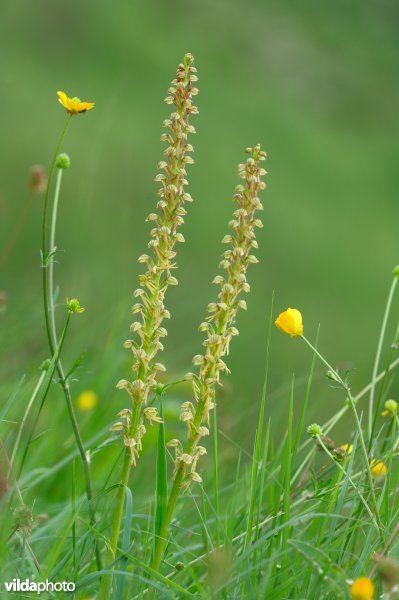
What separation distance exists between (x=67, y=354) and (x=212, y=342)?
6.33 feet

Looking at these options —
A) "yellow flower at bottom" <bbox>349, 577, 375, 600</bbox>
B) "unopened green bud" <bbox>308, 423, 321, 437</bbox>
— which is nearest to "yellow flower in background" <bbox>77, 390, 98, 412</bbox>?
"unopened green bud" <bbox>308, 423, 321, 437</bbox>

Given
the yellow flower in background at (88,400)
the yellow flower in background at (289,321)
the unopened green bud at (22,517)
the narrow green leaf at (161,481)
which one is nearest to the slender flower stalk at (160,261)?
the narrow green leaf at (161,481)

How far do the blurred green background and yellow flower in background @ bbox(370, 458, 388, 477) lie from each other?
6.37 ft

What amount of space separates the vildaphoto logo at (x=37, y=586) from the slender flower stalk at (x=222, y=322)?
127 mm

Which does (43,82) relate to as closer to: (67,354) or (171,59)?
(171,59)

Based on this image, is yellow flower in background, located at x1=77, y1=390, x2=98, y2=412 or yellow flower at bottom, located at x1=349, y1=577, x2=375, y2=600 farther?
yellow flower in background, located at x1=77, y1=390, x2=98, y2=412

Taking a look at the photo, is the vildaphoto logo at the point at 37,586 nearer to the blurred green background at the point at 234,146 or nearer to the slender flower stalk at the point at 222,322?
the slender flower stalk at the point at 222,322

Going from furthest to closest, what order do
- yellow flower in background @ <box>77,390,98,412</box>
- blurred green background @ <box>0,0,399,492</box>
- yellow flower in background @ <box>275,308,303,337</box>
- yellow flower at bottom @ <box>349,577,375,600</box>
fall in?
blurred green background @ <box>0,0,399,492</box>, yellow flower in background @ <box>77,390,98,412</box>, yellow flower in background @ <box>275,308,303,337</box>, yellow flower at bottom @ <box>349,577,375,600</box>

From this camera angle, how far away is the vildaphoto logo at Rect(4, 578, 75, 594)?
1.40 metres

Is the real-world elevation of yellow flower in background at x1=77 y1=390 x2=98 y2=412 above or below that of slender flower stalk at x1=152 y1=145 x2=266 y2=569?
Result: below

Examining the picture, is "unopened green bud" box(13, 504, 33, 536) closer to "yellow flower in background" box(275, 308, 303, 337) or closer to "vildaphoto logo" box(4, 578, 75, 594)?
"vildaphoto logo" box(4, 578, 75, 594)

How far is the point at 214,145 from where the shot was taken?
9.52m

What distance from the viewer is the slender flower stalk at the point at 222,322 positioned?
1.42m

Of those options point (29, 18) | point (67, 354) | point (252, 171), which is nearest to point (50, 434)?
point (67, 354)
